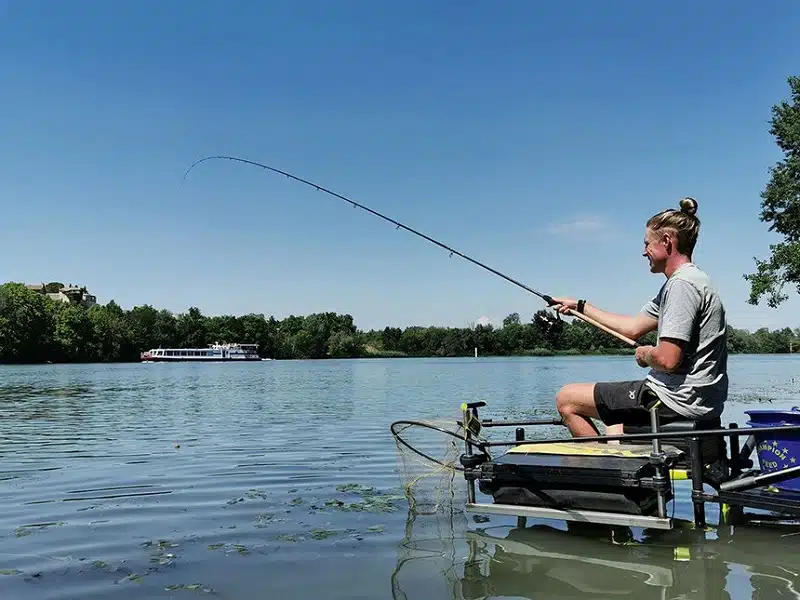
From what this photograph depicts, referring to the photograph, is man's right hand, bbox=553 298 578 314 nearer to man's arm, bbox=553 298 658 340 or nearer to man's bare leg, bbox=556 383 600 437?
man's arm, bbox=553 298 658 340

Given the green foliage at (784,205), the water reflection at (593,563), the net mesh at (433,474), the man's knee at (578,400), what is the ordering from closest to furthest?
1. the water reflection at (593,563)
2. the man's knee at (578,400)
3. the net mesh at (433,474)
4. the green foliage at (784,205)

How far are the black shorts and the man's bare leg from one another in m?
0.07

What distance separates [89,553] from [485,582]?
3046 millimetres

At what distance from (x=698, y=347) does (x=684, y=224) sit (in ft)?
3.01

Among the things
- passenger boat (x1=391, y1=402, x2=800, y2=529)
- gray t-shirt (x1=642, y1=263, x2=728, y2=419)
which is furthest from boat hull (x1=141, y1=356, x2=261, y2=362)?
gray t-shirt (x1=642, y1=263, x2=728, y2=419)

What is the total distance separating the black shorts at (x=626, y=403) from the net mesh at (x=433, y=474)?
3.99ft

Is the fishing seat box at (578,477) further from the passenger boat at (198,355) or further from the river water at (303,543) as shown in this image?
the passenger boat at (198,355)

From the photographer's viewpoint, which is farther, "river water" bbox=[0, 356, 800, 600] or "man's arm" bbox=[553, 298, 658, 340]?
"man's arm" bbox=[553, 298, 658, 340]

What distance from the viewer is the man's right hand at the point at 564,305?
20.4 ft

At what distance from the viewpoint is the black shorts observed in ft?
17.3

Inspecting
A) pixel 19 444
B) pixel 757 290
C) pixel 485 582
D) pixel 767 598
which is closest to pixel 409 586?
pixel 485 582

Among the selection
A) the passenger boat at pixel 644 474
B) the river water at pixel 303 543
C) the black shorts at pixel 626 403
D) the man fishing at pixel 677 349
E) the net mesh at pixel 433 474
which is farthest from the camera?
the net mesh at pixel 433 474

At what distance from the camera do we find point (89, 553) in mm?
5484

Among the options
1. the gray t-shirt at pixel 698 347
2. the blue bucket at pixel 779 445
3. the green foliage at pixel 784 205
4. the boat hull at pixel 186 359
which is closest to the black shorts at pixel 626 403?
the gray t-shirt at pixel 698 347
